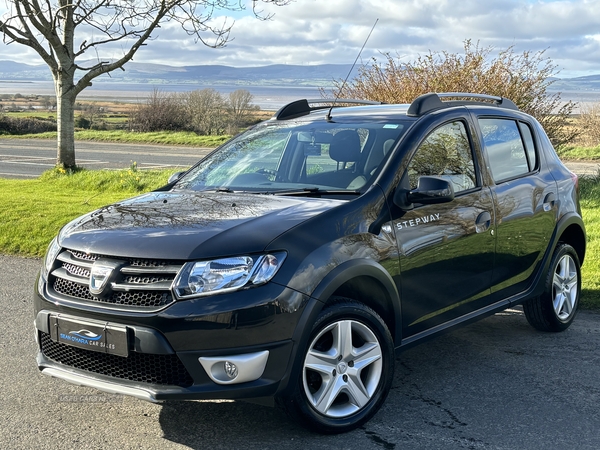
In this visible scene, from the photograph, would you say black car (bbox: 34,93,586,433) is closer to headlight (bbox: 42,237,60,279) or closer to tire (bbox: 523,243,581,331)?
headlight (bbox: 42,237,60,279)

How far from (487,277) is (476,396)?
2.85 ft

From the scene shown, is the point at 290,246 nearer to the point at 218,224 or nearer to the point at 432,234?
the point at 218,224

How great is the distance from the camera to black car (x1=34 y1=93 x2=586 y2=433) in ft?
11.8

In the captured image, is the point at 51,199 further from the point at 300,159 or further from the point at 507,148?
the point at 507,148

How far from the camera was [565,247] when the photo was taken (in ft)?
19.7

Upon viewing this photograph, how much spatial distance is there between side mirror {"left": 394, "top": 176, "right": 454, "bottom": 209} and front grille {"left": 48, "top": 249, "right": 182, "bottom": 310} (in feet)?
4.77

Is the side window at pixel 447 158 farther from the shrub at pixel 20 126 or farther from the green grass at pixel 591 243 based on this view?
the shrub at pixel 20 126

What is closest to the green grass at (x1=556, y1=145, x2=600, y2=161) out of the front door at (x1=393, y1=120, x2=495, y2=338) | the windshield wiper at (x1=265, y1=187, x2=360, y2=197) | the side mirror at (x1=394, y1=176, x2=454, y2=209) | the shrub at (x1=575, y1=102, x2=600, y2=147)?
the shrub at (x1=575, y1=102, x2=600, y2=147)

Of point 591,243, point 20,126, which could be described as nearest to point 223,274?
point 591,243

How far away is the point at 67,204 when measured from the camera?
12055 millimetres

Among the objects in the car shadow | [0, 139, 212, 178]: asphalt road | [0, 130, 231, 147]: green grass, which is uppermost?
the car shadow

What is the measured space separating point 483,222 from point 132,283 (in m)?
2.43

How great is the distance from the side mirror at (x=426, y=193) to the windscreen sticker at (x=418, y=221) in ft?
0.29

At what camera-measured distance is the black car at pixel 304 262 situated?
359 centimetres
